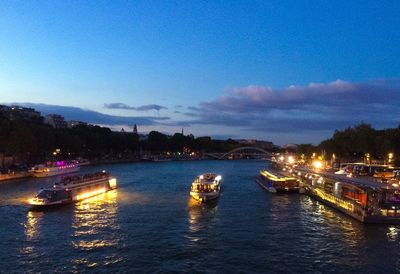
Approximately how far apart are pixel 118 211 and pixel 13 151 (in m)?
62.0

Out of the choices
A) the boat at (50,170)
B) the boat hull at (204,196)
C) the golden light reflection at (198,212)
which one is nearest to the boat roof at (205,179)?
the boat hull at (204,196)

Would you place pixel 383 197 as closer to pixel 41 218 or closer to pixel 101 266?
pixel 101 266

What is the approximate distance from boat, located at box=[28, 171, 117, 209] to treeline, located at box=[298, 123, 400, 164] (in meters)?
47.2

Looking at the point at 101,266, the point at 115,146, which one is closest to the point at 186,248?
the point at 101,266

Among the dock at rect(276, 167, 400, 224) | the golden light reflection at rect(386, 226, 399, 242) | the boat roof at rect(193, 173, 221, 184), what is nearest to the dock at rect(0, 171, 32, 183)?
the boat roof at rect(193, 173, 221, 184)

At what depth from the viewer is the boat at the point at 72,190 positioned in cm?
4988

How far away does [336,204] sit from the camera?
5147 cm

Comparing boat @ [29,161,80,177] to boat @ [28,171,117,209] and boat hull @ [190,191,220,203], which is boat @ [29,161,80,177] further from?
boat hull @ [190,191,220,203]

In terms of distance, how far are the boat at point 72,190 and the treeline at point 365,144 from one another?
1858 inches

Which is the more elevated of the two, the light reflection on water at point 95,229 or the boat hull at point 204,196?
the boat hull at point 204,196

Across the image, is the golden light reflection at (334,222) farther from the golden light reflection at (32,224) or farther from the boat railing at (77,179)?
the boat railing at (77,179)

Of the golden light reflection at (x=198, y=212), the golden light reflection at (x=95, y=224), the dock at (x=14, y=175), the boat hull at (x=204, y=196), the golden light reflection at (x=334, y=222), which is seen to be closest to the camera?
the golden light reflection at (x=95, y=224)

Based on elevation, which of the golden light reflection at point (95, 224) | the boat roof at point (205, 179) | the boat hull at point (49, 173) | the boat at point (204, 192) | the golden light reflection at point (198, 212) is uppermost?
the boat roof at point (205, 179)

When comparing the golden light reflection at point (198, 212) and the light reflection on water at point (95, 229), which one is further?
the golden light reflection at point (198, 212)
